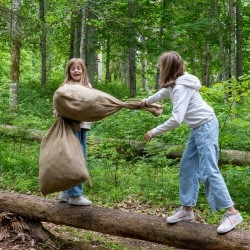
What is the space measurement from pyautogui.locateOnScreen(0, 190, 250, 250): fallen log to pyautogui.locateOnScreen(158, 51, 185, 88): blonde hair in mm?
1669

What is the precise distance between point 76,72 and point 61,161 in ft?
3.85

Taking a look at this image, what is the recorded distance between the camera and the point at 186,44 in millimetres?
21047

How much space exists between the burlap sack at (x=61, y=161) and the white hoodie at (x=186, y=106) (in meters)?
0.97

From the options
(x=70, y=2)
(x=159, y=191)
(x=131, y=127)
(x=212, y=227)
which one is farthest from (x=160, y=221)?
(x=70, y=2)

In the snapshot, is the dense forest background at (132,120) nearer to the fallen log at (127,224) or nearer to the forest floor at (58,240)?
the forest floor at (58,240)

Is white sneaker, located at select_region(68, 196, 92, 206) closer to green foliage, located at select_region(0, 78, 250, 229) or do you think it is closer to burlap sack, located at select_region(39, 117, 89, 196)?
burlap sack, located at select_region(39, 117, 89, 196)

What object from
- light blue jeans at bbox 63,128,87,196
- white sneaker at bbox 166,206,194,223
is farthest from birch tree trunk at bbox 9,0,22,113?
white sneaker at bbox 166,206,194,223

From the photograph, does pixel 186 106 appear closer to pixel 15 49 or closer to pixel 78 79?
pixel 78 79

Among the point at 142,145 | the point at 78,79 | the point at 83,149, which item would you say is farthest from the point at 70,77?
the point at 142,145

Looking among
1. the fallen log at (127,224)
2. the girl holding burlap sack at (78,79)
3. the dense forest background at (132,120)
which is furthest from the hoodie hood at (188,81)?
the dense forest background at (132,120)

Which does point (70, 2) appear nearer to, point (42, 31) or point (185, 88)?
point (42, 31)

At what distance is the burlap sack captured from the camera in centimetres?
467

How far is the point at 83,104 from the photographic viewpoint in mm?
4766

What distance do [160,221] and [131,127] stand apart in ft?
19.9
